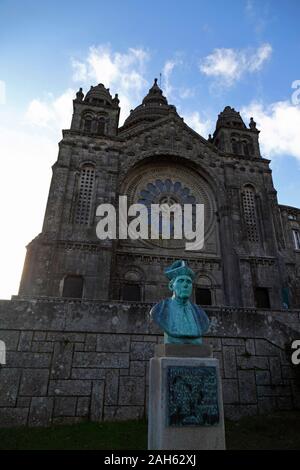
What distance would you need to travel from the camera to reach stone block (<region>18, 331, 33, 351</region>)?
29.1 feet

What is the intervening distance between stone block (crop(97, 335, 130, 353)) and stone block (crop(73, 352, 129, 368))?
14cm

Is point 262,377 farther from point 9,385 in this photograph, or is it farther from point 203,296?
point 203,296

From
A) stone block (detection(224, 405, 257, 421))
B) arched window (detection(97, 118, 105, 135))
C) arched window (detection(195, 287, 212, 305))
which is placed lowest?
stone block (detection(224, 405, 257, 421))

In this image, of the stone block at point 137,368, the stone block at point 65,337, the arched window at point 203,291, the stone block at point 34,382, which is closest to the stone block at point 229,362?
the stone block at point 137,368

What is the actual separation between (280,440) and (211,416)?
3.21 m

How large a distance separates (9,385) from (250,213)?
802 inches

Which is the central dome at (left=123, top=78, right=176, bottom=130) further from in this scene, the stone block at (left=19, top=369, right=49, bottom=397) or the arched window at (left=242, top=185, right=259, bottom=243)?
the stone block at (left=19, top=369, right=49, bottom=397)

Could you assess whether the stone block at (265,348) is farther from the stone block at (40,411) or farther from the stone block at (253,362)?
the stone block at (40,411)

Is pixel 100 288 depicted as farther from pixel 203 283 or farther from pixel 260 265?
pixel 260 265

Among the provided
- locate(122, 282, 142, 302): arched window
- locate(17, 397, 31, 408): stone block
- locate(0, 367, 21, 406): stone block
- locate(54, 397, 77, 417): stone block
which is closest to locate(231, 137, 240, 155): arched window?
locate(122, 282, 142, 302): arched window

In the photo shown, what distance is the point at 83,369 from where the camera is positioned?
873 cm

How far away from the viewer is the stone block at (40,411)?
795 centimetres

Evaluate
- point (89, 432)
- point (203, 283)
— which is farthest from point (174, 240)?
point (89, 432)

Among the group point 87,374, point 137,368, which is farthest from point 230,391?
point 87,374
